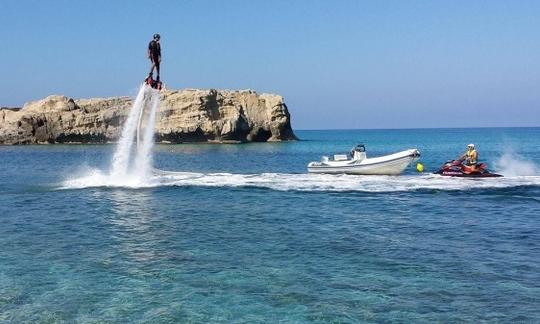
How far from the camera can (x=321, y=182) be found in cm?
3353

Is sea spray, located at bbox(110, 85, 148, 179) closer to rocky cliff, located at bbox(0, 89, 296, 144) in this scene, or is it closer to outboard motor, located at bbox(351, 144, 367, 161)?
outboard motor, located at bbox(351, 144, 367, 161)

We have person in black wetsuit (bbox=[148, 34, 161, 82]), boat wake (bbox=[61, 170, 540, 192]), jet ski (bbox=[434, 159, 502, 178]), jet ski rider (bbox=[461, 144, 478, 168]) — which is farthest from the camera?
jet ski rider (bbox=[461, 144, 478, 168])

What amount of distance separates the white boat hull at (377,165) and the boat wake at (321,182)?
29.8 inches

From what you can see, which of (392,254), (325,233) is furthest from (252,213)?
(392,254)

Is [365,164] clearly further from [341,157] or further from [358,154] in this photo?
[341,157]

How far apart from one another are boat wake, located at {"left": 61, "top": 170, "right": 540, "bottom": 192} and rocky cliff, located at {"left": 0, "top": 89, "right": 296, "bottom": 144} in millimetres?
69987

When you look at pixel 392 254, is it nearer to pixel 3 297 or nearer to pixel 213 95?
pixel 3 297

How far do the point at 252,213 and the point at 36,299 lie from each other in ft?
40.0

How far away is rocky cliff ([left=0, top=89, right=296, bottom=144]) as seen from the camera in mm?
102938

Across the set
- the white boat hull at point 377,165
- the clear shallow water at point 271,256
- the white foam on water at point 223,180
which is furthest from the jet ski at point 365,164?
the clear shallow water at point 271,256

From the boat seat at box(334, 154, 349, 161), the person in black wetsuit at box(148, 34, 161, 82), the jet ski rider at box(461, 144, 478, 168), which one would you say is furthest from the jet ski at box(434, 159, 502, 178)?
the person in black wetsuit at box(148, 34, 161, 82)

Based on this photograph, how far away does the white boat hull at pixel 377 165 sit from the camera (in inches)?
1431

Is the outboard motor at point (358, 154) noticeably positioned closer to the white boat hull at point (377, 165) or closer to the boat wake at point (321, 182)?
the white boat hull at point (377, 165)

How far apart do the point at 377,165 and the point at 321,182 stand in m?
5.14
